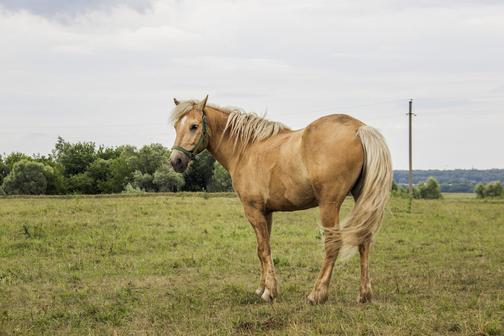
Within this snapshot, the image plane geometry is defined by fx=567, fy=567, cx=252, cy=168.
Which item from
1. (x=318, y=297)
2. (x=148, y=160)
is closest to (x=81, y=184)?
(x=148, y=160)

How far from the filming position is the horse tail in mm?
7219

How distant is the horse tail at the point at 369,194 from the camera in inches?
284

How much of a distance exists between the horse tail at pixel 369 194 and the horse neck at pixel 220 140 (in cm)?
220

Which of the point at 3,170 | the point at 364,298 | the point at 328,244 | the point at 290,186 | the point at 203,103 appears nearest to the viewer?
the point at 328,244

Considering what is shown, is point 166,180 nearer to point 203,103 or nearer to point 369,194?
point 203,103

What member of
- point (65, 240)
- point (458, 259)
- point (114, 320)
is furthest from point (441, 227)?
point (114, 320)

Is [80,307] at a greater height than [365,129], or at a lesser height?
lesser

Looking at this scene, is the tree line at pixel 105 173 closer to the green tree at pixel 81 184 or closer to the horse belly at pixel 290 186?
the green tree at pixel 81 184

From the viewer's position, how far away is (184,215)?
69.9 ft

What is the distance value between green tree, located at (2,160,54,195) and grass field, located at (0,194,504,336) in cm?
6054

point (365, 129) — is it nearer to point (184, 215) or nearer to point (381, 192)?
point (381, 192)

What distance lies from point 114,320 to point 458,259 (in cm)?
842

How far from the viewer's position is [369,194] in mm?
7258

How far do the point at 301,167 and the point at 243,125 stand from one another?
1.50m
